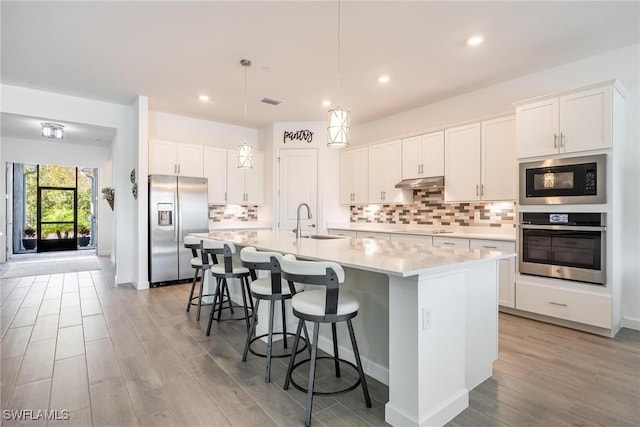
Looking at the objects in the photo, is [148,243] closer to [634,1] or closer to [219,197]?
[219,197]

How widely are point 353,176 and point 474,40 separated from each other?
3.10 metres

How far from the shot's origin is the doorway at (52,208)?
359 inches

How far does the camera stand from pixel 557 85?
384 cm

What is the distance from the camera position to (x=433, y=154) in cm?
480

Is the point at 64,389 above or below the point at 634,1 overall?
below

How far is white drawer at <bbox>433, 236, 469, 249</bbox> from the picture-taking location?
4098 mm

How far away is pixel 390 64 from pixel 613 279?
3067 millimetres

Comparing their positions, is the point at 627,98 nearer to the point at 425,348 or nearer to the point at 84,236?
the point at 425,348

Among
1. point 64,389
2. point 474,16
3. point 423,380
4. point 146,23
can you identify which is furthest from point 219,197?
point 423,380

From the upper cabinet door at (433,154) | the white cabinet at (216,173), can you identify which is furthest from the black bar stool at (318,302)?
the white cabinet at (216,173)

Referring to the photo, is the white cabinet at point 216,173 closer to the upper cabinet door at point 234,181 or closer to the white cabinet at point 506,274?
the upper cabinet door at point 234,181

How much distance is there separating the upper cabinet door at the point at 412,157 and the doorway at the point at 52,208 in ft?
29.8

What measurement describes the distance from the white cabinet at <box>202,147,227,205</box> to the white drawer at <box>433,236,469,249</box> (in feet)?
12.4

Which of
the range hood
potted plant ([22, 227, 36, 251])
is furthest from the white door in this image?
potted plant ([22, 227, 36, 251])
